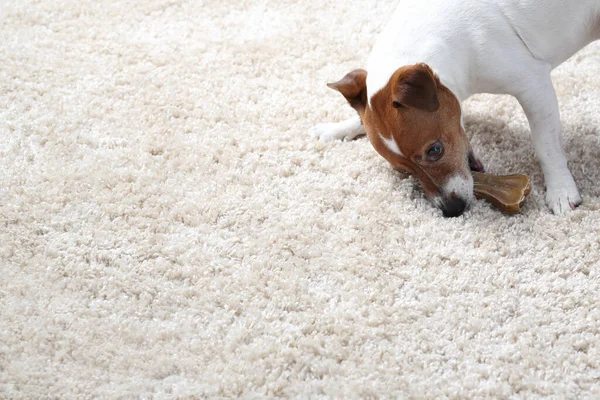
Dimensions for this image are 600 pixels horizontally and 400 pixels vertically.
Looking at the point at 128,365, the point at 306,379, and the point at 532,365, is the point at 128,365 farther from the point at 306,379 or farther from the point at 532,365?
the point at 532,365

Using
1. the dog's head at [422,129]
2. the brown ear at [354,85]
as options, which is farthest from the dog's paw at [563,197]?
the brown ear at [354,85]

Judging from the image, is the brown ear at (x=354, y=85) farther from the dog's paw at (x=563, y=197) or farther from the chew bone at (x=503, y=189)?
the dog's paw at (x=563, y=197)

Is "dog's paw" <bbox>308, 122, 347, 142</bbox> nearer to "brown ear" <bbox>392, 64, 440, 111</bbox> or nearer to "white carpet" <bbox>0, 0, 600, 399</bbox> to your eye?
"white carpet" <bbox>0, 0, 600, 399</bbox>

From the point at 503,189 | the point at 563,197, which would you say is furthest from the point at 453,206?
the point at 563,197

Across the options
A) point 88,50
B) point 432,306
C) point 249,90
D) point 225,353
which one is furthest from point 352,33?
point 225,353

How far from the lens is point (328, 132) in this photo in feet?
8.23

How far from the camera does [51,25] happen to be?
3168 millimetres

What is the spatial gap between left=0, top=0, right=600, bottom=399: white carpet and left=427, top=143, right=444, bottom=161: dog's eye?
178 millimetres

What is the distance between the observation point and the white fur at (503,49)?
82.7 inches

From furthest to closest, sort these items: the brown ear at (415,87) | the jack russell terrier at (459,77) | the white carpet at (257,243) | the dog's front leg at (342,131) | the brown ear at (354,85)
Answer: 1. the dog's front leg at (342,131)
2. the brown ear at (354,85)
3. the jack russell terrier at (459,77)
4. the brown ear at (415,87)
5. the white carpet at (257,243)

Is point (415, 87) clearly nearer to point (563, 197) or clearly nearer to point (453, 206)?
point (453, 206)

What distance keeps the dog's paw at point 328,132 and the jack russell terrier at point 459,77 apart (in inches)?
10.2

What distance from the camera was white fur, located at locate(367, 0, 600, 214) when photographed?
2100 millimetres

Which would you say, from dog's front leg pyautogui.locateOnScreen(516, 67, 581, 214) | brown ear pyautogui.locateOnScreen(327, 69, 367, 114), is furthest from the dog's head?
dog's front leg pyautogui.locateOnScreen(516, 67, 581, 214)
